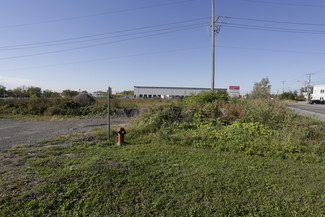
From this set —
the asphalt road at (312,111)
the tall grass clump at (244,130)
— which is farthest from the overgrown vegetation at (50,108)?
A: the asphalt road at (312,111)

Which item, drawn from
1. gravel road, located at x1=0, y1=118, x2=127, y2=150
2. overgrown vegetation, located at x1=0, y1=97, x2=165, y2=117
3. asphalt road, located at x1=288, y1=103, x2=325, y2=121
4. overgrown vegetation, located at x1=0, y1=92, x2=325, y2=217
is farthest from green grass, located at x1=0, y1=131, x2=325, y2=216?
overgrown vegetation, located at x1=0, y1=97, x2=165, y2=117

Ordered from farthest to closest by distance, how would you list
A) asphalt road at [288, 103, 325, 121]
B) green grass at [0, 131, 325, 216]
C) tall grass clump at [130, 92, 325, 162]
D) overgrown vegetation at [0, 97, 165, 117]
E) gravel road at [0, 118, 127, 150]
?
overgrown vegetation at [0, 97, 165, 117] → asphalt road at [288, 103, 325, 121] → gravel road at [0, 118, 127, 150] → tall grass clump at [130, 92, 325, 162] → green grass at [0, 131, 325, 216]

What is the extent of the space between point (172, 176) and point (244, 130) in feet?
14.8

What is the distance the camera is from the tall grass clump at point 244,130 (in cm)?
458

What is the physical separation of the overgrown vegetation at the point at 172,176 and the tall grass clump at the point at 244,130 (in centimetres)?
5

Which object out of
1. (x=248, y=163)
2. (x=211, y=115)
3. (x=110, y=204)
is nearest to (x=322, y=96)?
(x=211, y=115)

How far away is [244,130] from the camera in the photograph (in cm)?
615

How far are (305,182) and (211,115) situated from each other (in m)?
5.95

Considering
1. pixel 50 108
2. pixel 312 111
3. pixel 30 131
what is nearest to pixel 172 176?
pixel 30 131

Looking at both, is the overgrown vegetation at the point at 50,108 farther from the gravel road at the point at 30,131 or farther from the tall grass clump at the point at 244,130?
the tall grass clump at the point at 244,130

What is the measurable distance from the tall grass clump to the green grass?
60 cm

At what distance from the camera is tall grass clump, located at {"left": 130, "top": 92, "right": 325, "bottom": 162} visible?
4.58m

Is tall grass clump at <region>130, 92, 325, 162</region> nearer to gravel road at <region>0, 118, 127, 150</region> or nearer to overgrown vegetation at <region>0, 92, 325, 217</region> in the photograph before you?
overgrown vegetation at <region>0, 92, 325, 217</region>

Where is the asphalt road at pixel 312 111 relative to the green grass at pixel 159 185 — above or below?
above
